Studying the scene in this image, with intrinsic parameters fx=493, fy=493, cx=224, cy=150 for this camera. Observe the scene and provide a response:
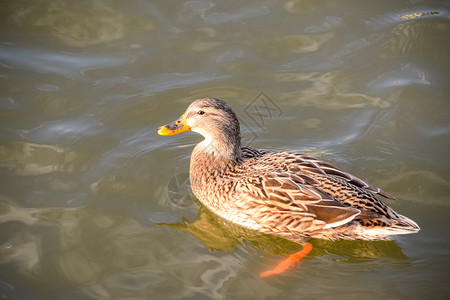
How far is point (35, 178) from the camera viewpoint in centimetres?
686

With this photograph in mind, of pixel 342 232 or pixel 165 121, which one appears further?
pixel 165 121

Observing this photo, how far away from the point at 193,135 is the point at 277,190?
2.31 m

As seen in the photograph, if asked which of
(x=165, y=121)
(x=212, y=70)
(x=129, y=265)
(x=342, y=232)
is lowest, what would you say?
(x=129, y=265)

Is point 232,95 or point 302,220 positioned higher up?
point 232,95

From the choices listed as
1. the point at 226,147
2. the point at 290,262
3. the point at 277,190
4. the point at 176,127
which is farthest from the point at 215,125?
the point at 290,262

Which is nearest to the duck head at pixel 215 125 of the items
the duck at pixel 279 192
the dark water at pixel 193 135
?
the duck at pixel 279 192

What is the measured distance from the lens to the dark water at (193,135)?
18.9ft

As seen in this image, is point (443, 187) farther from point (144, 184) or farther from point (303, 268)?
point (144, 184)

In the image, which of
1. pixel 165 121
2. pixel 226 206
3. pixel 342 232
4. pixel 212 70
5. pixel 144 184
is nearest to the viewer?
pixel 342 232

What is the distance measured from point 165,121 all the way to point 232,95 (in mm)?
1247

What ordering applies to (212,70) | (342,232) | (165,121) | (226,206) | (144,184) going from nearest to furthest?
(342,232)
(226,206)
(144,184)
(165,121)
(212,70)

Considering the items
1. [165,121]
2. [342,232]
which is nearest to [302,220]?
[342,232]

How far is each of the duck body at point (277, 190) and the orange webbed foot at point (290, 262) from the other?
0.13 meters

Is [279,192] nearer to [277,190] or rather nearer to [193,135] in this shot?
[277,190]
